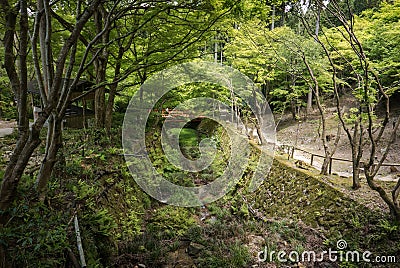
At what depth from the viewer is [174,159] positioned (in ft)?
33.7

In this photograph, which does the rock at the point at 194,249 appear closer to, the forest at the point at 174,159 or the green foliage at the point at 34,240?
the forest at the point at 174,159

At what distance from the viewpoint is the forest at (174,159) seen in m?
2.69

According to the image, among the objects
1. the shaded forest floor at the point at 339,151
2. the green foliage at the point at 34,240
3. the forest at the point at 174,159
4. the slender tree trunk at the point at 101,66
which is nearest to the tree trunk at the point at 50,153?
the forest at the point at 174,159

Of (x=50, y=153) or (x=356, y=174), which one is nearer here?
(x=50, y=153)

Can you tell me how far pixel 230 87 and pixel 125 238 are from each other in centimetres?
778

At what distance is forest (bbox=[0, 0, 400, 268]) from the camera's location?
2691mm

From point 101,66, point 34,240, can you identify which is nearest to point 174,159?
point 101,66

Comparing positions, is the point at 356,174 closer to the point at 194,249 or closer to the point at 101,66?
the point at 194,249

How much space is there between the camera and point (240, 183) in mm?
9227

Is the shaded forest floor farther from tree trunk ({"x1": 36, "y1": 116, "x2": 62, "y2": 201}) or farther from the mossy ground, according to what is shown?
tree trunk ({"x1": 36, "y1": 116, "x2": 62, "y2": 201})

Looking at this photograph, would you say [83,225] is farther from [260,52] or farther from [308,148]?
[308,148]

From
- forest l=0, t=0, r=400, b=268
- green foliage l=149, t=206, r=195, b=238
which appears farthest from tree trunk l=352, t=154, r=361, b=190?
green foliage l=149, t=206, r=195, b=238

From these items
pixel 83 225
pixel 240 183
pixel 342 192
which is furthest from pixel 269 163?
pixel 83 225

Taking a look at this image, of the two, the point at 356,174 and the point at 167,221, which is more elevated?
the point at 356,174
